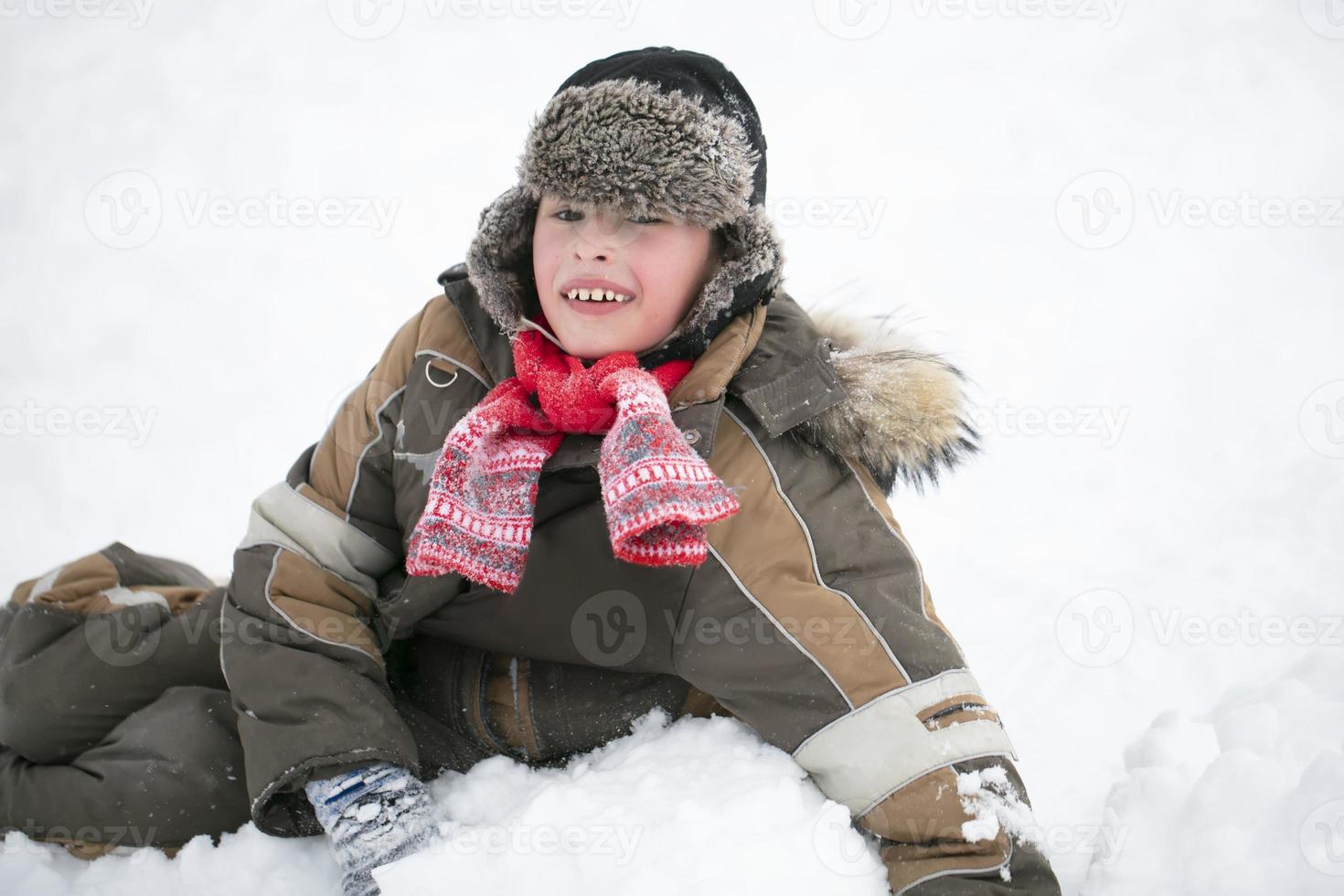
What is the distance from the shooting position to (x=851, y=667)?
1.22 meters

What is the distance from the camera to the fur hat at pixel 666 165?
134cm

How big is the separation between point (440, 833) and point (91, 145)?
3924 millimetres

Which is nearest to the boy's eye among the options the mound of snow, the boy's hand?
the boy's hand

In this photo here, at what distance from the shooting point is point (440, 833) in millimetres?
1310

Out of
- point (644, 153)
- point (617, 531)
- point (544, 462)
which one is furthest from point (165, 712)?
point (644, 153)

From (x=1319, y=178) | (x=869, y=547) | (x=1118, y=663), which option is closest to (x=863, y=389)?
(x=869, y=547)

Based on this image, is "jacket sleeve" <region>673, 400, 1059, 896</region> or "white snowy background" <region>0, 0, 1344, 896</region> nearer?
"jacket sleeve" <region>673, 400, 1059, 896</region>

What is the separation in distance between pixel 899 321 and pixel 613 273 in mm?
468

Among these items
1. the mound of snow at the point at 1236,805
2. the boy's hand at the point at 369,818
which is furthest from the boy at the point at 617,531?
the mound of snow at the point at 1236,805

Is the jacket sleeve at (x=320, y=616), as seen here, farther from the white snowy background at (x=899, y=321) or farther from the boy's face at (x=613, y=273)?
the boy's face at (x=613, y=273)

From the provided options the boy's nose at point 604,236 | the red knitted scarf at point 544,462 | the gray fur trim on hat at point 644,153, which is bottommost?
the red knitted scarf at point 544,462

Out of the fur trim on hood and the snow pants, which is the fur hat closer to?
the fur trim on hood

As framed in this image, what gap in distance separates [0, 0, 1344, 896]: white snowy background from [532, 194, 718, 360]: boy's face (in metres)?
0.38

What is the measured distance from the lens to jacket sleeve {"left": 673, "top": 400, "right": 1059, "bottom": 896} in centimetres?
114
